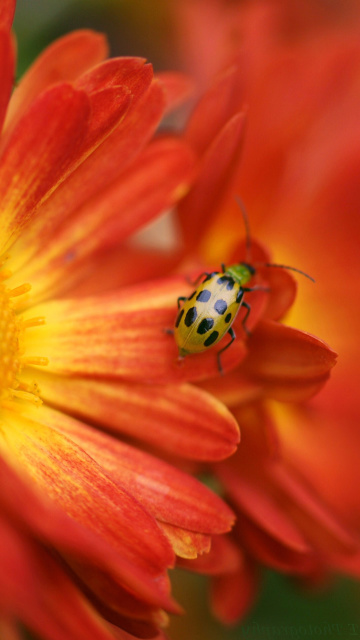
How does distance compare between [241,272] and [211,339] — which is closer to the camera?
[211,339]

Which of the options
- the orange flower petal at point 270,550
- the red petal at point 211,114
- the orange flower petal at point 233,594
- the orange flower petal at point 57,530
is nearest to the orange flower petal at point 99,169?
the red petal at point 211,114

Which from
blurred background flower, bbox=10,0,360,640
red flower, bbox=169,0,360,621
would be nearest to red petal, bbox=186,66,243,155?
red flower, bbox=169,0,360,621

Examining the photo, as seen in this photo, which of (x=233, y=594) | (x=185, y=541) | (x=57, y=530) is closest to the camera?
(x=57, y=530)

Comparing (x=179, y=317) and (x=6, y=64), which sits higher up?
(x=6, y=64)

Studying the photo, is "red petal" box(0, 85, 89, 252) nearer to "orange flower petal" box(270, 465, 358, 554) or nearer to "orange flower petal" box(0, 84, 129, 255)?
"orange flower petal" box(0, 84, 129, 255)

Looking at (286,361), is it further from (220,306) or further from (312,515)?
(312,515)

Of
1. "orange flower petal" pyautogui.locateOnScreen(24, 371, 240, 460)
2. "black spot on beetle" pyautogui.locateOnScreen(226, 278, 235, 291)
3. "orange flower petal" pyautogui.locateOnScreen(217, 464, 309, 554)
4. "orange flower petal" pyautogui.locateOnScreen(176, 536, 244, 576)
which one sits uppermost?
"black spot on beetle" pyautogui.locateOnScreen(226, 278, 235, 291)

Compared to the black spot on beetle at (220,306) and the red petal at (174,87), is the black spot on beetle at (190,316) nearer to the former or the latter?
the black spot on beetle at (220,306)

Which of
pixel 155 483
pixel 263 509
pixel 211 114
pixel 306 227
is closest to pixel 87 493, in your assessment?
pixel 155 483
